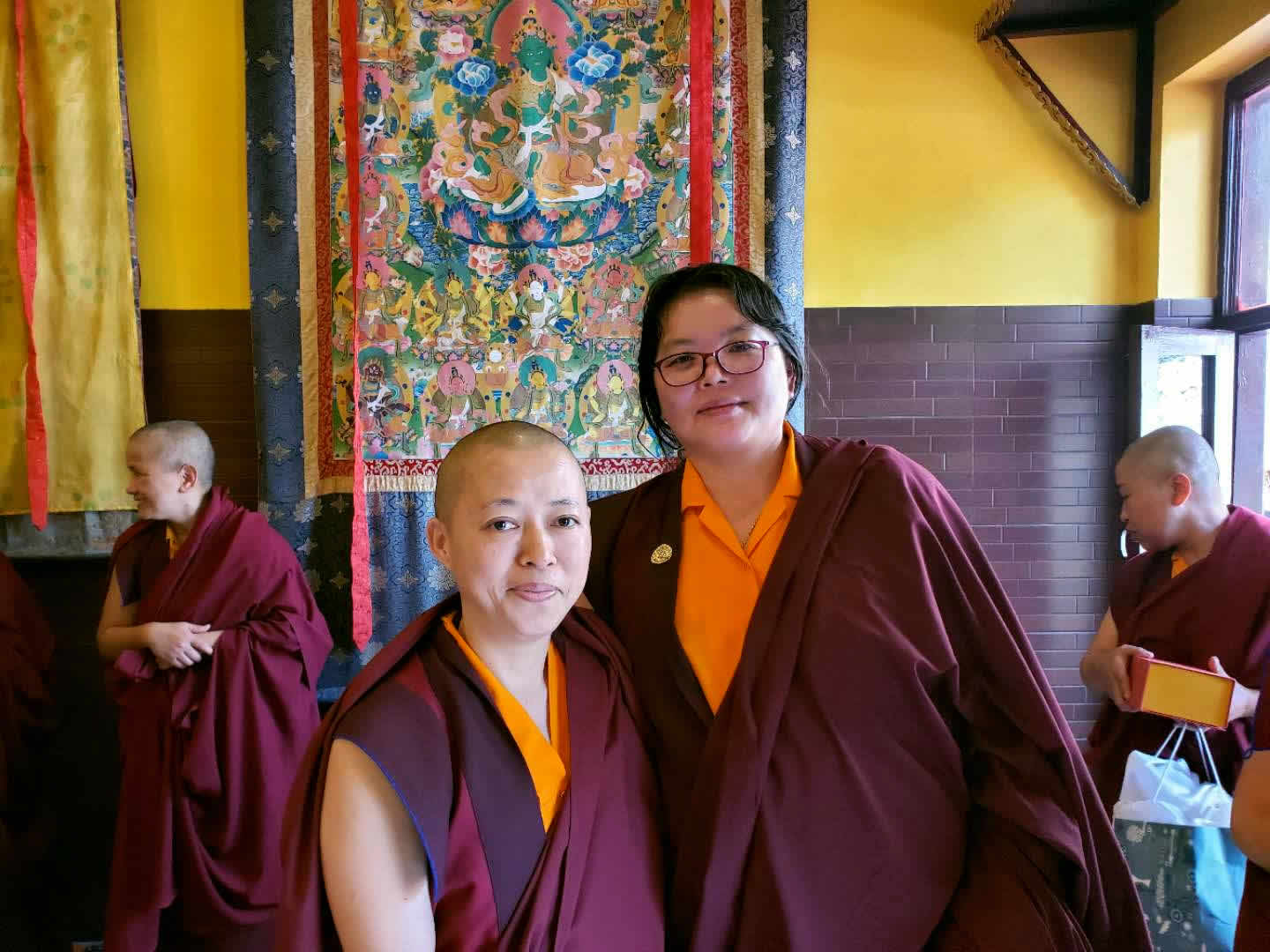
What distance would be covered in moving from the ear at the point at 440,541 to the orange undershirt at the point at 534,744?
0.10 meters

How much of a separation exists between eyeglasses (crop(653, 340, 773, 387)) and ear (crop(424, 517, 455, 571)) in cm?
47

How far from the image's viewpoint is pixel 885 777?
120 cm

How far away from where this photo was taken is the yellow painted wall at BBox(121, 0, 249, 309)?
3.21m

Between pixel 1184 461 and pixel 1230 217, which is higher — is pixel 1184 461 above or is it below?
below

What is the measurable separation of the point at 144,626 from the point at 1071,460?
11.7ft

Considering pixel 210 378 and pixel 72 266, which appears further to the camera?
pixel 210 378

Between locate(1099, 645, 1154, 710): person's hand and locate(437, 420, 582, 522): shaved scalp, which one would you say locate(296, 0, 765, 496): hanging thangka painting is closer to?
locate(1099, 645, 1154, 710): person's hand

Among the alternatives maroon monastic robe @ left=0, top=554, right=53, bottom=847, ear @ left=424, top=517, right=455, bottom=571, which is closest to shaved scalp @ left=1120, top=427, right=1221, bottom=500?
ear @ left=424, top=517, right=455, bottom=571

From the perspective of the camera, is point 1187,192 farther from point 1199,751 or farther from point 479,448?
point 479,448

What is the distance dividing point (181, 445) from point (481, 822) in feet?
7.36

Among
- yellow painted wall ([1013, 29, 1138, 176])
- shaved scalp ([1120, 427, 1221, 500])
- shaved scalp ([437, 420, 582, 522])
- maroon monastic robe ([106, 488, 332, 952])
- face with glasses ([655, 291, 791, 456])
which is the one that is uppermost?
yellow painted wall ([1013, 29, 1138, 176])

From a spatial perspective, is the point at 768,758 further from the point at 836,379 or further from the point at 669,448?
the point at 836,379

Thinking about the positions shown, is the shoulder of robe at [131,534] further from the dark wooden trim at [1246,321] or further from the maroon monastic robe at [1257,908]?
the dark wooden trim at [1246,321]

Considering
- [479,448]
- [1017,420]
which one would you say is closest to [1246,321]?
[1017,420]
